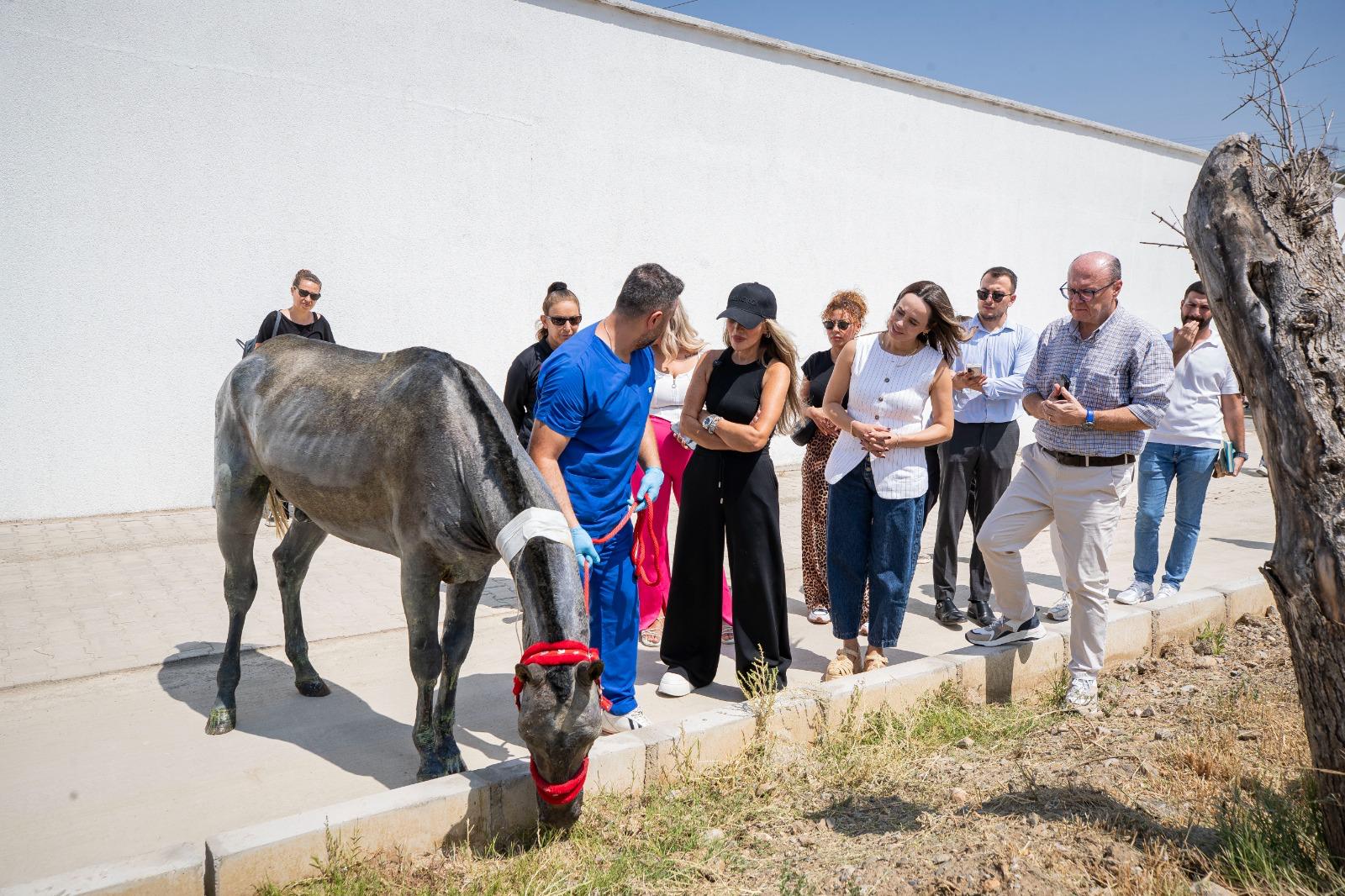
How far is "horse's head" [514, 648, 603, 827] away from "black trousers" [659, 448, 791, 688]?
180 centimetres

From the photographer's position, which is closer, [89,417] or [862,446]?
[862,446]

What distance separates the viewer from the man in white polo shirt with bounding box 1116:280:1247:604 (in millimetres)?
6680

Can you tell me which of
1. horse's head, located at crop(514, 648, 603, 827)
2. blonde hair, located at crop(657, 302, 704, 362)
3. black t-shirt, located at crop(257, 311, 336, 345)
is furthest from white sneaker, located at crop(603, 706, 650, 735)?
black t-shirt, located at crop(257, 311, 336, 345)

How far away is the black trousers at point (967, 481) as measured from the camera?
21.3 ft

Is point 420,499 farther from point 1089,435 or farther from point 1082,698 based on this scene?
point 1082,698

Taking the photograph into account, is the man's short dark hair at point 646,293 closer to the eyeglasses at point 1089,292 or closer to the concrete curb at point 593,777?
the concrete curb at point 593,777

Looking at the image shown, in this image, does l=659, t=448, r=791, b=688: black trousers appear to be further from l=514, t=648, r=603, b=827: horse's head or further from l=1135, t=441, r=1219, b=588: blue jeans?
l=1135, t=441, r=1219, b=588: blue jeans

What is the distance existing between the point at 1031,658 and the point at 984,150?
11.0 metres

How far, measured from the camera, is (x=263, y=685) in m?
5.12

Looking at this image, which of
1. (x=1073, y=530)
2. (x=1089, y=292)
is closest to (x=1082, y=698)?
(x=1073, y=530)

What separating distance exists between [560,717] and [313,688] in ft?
7.71

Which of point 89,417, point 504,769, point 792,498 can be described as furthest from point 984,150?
point 504,769

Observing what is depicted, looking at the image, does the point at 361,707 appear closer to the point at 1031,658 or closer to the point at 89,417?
the point at 1031,658

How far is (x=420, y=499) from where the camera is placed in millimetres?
3777
